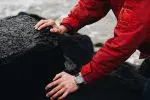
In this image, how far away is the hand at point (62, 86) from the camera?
2.30 metres

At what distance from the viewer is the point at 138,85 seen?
9.07 feet

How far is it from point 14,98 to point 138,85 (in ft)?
2.71

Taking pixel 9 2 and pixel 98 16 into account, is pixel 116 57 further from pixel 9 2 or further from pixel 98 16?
pixel 9 2

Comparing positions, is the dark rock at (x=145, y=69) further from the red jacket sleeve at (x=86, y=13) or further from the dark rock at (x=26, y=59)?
the dark rock at (x=26, y=59)

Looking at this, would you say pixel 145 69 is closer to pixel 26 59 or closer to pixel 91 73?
pixel 91 73

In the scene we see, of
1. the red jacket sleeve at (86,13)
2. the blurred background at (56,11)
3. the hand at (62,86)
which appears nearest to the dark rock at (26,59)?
the hand at (62,86)

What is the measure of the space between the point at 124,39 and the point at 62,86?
0.42m

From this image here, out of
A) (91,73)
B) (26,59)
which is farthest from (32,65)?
(91,73)

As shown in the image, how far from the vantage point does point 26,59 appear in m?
2.35

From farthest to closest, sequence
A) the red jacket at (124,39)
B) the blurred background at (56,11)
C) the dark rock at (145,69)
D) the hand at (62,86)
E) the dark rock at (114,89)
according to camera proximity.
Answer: the blurred background at (56,11), the dark rock at (145,69), the dark rock at (114,89), the hand at (62,86), the red jacket at (124,39)

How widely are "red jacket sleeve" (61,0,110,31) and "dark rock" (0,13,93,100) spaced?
272mm

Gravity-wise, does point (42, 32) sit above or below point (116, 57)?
above

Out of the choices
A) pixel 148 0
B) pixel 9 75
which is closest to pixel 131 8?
pixel 148 0

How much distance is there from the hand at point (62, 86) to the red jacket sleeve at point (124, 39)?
0.28 feet
